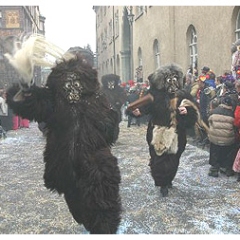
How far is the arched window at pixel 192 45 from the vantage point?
532 inches

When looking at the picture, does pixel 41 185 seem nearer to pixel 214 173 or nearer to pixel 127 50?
pixel 214 173

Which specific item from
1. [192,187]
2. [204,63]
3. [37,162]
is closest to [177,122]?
[192,187]

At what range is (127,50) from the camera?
2564 centimetres

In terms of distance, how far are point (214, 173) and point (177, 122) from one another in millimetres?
1748

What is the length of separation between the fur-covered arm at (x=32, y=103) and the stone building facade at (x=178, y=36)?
1.33 metres

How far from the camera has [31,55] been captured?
3002 millimetres

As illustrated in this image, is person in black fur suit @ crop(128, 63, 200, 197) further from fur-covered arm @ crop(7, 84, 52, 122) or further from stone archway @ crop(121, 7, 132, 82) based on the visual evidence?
stone archway @ crop(121, 7, 132, 82)

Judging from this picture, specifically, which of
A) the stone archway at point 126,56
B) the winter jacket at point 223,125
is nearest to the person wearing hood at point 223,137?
the winter jacket at point 223,125

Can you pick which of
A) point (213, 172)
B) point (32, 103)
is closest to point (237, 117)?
point (213, 172)

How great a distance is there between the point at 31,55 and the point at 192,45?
11.5m

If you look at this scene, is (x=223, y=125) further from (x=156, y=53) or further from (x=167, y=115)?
(x=156, y=53)

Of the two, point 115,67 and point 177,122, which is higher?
point 115,67

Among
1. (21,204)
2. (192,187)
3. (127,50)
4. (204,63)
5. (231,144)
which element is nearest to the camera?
(21,204)

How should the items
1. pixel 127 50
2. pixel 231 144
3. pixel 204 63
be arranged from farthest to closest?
pixel 127 50, pixel 204 63, pixel 231 144
